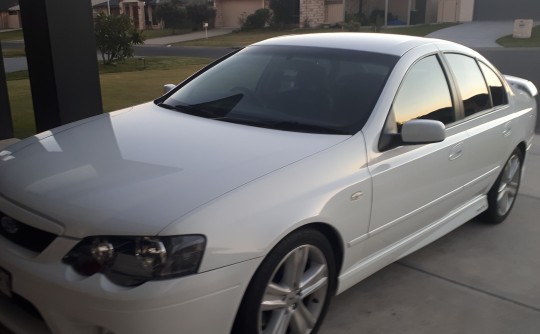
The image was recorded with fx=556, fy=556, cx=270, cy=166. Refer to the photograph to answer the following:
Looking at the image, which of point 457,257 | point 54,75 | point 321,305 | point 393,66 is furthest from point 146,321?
point 54,75

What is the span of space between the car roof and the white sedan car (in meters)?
0.02

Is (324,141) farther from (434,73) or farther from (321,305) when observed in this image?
(434,73)

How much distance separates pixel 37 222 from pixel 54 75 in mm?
3487

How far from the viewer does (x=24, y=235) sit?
2.53m

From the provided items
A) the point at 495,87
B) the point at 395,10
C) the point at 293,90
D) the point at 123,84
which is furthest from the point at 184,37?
the point at 293,90

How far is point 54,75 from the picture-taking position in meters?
5.54

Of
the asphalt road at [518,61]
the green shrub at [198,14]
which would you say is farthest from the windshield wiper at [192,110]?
the green shrub at [198,14]

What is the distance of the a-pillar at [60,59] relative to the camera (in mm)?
5469

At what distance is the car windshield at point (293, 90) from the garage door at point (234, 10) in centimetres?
4447

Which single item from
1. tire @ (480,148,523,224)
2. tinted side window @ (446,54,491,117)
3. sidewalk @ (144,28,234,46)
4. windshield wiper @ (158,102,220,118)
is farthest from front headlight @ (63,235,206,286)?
sidewalk @ (144,28,234,46)

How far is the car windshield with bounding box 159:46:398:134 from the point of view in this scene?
11.0ft

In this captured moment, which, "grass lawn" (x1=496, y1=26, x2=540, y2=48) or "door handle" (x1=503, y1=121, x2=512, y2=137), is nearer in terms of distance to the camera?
"door handle" (x1=503, y1=121, x2=512, y2=137)

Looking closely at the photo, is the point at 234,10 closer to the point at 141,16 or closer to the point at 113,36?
the point at 141,16

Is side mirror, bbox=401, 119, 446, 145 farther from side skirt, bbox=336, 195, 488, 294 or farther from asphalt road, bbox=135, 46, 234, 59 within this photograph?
asphalt road, bbox=135, 46, 234, 59
